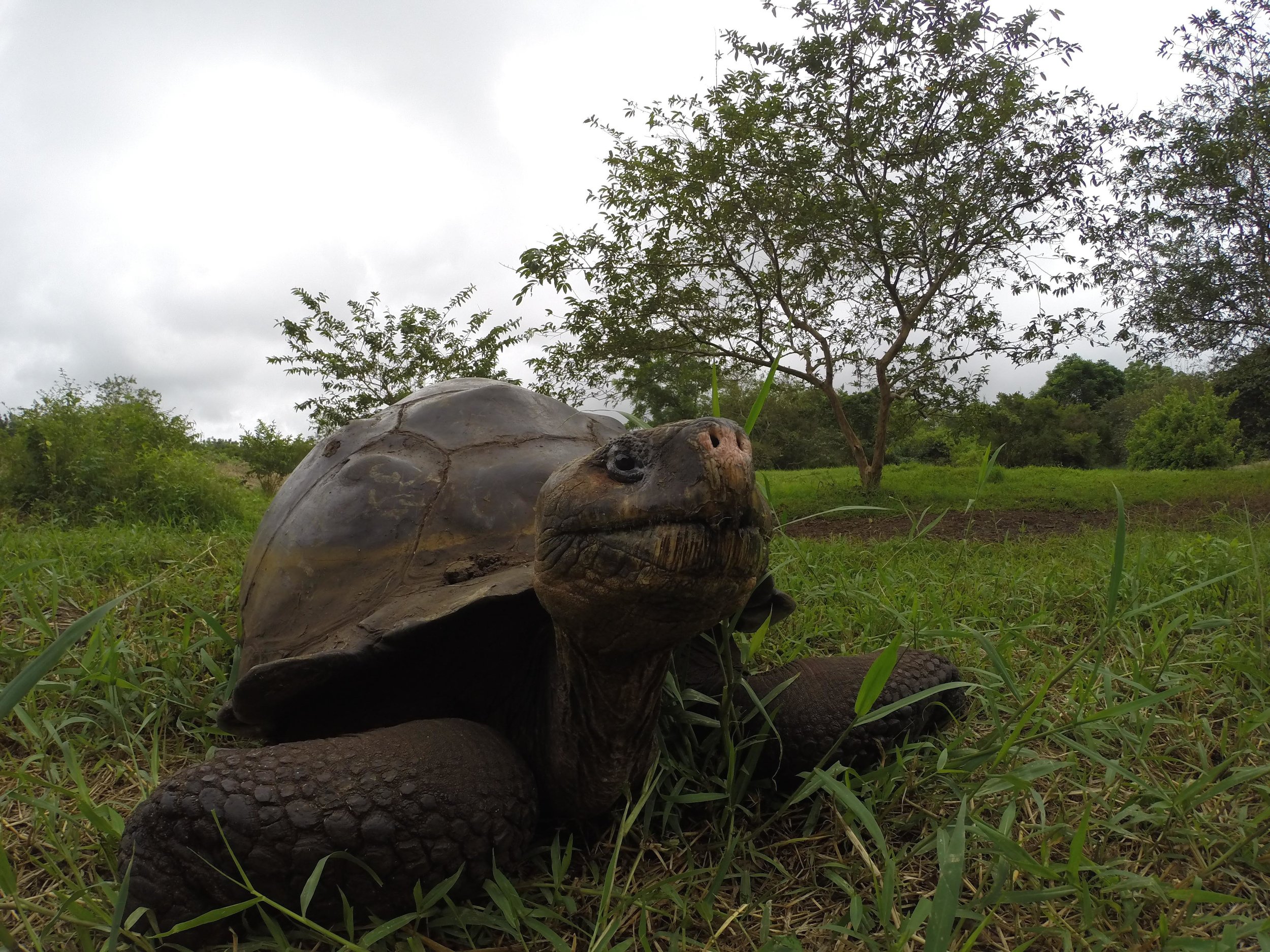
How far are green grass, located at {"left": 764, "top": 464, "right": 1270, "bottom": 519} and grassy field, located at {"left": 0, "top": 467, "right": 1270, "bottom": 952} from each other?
5.93m

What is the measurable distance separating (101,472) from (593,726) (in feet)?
23.6

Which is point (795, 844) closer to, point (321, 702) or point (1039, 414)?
point (321, 702)

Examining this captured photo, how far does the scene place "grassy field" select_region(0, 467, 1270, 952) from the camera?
52.1 inches

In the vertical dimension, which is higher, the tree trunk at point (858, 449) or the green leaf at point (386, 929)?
the tree trunk at point (858, 449)

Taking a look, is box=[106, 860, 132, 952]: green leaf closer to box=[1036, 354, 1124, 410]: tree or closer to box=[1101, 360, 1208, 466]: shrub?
box=[1101, 360, 1208, 466]: shrub

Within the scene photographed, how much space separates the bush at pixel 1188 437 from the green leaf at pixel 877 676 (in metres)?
22.5

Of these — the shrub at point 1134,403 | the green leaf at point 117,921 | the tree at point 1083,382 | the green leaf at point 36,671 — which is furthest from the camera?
the tree at point 1083,382

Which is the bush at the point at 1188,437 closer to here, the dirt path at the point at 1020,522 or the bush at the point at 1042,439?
the bush at the point at 1042,439

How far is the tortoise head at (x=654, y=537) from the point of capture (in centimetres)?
115

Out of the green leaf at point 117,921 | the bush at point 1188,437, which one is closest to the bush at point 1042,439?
the bush at point 1188,437

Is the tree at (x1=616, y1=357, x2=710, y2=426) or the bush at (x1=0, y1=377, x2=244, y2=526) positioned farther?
the tree at (x1=616, y1=357, x2=710, y2=426)

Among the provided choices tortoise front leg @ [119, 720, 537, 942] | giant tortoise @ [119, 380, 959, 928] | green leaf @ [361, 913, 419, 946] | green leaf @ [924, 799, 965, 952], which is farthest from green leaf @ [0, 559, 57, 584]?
green leaf @ [924, 799, 965, 952]

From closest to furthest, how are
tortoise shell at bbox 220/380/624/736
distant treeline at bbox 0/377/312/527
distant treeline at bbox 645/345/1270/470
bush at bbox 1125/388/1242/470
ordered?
1. tortoise shell at bbox 220/380/624/736
2. distant treeline at bbox 0/377/312/527
3. distant treeline at bbox 645/345/1270/470
4. bush at bbox 1125/388/1242/470

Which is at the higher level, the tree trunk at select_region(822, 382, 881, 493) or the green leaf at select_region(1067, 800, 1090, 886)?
the tree trunk at select_region(822, 382, 881, 493)
